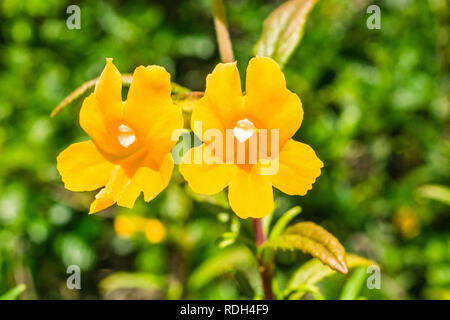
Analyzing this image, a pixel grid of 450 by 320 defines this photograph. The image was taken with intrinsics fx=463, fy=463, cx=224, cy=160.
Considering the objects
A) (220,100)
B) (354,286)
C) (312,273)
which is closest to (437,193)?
(354,286)

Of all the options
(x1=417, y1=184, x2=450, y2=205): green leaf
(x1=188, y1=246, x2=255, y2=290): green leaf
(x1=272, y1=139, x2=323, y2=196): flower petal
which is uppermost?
(x1=272, y1=139, x2=323, y2=196): flower petal

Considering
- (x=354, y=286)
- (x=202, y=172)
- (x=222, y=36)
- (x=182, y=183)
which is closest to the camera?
(x=202, y=172)

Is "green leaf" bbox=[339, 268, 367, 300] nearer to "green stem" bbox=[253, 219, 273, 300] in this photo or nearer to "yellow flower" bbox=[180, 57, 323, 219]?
"green stem" bbox=[253, 219, 273, 300]

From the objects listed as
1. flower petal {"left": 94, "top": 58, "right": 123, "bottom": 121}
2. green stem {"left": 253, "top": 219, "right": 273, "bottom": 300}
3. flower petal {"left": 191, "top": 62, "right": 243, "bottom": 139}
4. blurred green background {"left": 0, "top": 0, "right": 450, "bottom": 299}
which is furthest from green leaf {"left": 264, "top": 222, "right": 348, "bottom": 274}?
blurred green background {"left": 0, "top": 0, "right": 450, "bottom": 299}

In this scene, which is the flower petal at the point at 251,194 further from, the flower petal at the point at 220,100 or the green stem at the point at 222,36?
the green stem at the point at 222,36

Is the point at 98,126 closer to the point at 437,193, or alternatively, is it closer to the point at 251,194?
the point at 251,194

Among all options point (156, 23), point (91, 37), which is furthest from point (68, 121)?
point (156, 23)
